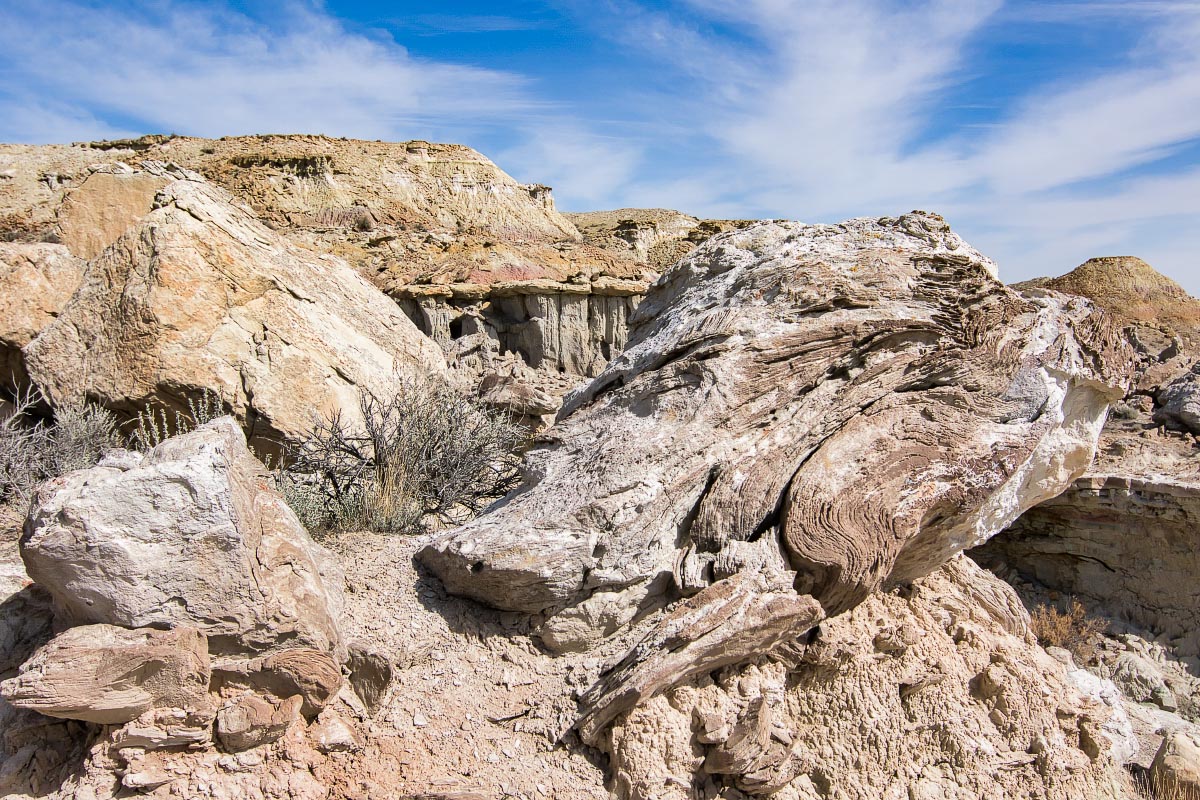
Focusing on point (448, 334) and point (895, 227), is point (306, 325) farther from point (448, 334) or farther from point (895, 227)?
point (448, 334)

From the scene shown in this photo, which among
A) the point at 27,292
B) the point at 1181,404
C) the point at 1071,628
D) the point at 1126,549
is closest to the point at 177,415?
the point at 27,292

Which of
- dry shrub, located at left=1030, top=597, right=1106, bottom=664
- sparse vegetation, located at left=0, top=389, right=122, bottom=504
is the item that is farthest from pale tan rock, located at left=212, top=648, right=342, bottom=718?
dry shrub, located at left=1030, top=597, right=1106, bottom=664

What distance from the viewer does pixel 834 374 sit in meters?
3.76

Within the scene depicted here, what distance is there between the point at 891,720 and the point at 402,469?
279 cm

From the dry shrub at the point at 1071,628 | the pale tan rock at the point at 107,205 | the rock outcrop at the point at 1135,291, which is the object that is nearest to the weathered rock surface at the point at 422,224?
the pale tan rock at the point at 107,205

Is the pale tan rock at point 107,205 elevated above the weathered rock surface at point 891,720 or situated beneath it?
elevated above

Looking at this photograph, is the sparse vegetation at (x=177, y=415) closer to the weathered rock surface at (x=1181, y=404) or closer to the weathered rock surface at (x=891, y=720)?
the weathered rock surface at (x=891, y=720)

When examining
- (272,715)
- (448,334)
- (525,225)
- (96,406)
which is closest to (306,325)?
(96,406)

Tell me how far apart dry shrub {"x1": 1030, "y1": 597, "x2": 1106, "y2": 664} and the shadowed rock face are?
176 inches

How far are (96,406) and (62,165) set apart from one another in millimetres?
30893

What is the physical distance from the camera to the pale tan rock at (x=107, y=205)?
6.85 meters

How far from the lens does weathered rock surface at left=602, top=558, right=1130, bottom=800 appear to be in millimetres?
2922

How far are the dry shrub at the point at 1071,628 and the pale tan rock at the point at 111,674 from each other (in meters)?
7.25

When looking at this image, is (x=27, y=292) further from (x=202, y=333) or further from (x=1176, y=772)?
(x=1176, y=772)
